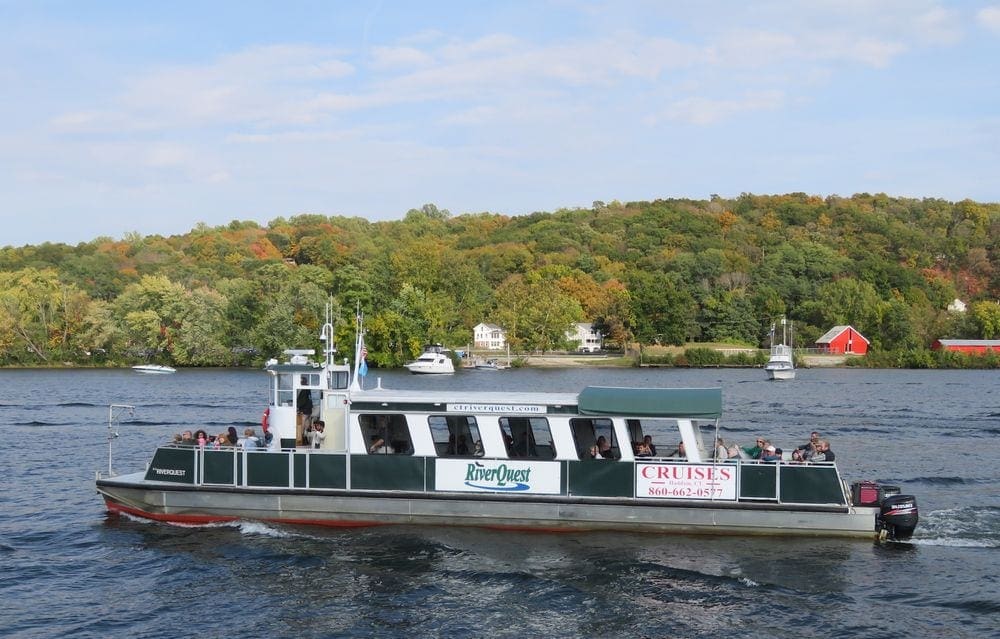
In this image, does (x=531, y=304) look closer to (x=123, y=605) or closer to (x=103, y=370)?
(x=103, y=370)

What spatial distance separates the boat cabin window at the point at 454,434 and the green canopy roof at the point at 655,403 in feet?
9.00

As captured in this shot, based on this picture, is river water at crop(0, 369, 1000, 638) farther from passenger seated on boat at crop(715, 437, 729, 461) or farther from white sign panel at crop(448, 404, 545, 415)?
white sign panel at crop(448, 404, 545, 415)

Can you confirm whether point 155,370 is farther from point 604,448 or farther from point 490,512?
point 604,448

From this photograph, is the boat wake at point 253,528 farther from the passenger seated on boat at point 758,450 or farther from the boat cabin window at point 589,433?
the passenger seated on boat at point 758,450

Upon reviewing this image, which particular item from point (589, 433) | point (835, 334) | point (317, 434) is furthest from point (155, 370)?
point (589, 433)

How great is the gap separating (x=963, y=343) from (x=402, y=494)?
116 m

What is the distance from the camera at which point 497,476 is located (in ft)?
72.5

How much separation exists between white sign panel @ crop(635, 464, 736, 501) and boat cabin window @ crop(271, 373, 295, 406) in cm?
854

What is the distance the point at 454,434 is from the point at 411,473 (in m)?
1.34

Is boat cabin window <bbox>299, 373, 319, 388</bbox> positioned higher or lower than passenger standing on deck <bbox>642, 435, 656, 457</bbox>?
higher

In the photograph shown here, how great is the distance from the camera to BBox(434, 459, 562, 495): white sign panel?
71.9 feet

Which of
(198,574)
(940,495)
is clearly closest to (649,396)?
(198,574)

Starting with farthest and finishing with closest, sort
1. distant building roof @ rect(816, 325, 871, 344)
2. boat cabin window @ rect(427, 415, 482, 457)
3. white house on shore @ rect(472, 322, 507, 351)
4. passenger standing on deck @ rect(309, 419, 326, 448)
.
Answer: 1. white house on shore @ rect(472, 322, 507, 351)
2. distant building roof @ rect(816, 325, 871, 344)
3. passenger standing on deck @ rect(309, 419, 326, 448)
4. boat cabin window @ rect(427, 415, 482, 457)

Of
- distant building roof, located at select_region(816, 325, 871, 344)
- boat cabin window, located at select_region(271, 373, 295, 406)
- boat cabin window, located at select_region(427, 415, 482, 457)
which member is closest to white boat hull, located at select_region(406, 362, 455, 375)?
distant building roof, located at select_region(816, 325, 871, 344)
